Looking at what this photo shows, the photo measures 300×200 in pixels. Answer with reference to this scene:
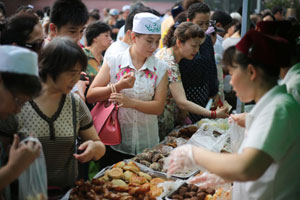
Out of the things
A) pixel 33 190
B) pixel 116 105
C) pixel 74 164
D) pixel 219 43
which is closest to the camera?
pixel 33 190

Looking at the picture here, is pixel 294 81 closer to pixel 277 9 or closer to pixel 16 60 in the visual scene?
pixel 16 60

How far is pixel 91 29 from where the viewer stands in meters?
4.30

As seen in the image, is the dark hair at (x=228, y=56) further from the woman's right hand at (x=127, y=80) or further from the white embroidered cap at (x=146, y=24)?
the white embroidered cap at (x=146, y=24)

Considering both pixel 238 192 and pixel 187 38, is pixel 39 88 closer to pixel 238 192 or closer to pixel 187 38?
pixel 238 192

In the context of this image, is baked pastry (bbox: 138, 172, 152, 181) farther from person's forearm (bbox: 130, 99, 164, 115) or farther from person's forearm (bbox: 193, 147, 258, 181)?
person's forearm (bbox: 193, 147, 258, 181)

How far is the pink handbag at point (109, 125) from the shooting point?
2625mm

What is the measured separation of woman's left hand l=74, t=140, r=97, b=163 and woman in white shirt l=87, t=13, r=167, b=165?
29.0 inches

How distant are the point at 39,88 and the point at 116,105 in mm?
1136

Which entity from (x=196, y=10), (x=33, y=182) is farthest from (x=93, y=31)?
(x=33, y=182)

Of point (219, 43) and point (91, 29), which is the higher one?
point (91, 29)

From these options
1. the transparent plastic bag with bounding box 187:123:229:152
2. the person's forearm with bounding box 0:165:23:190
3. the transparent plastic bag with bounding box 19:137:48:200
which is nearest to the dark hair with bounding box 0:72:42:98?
the transparent plastic bag with bounding box 19:137:48:200

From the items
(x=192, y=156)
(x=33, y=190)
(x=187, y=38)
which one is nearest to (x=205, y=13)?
(x=187, y=38)

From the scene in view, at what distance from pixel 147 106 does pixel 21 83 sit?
133 centimetres

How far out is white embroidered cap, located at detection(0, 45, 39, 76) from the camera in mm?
1422
